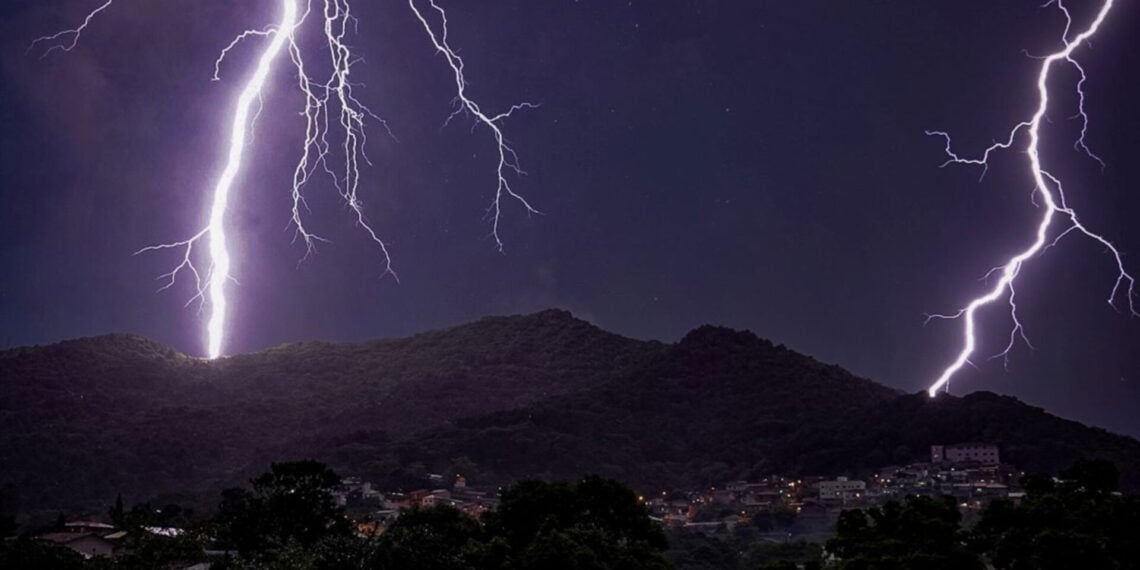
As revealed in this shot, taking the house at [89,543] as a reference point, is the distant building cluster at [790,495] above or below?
above

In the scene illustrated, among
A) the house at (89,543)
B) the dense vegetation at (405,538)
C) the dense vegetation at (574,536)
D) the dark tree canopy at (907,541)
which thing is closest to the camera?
A: the dense vegetation at (405,538)

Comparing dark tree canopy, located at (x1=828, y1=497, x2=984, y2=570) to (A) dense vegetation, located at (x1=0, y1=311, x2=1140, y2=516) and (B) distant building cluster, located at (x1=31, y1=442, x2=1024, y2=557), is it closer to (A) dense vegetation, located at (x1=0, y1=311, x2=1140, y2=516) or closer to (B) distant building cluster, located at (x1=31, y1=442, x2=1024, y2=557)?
(B) distant building cluster, located at (x1=31, y1=442, x2=1024, y2=557)

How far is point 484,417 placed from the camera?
82.1m

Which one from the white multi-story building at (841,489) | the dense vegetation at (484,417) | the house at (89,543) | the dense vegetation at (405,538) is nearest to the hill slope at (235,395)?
the dense vegetation at (484,417)

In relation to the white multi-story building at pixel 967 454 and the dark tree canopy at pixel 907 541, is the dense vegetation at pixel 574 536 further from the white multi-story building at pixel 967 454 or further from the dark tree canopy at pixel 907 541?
the white multi-story building at pixel 967 454

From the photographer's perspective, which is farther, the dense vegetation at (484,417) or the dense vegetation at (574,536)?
the dense vegetation at (484,417)

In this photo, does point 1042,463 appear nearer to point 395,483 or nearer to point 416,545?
point 395,483

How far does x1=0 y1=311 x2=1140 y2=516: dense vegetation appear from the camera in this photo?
65.4m

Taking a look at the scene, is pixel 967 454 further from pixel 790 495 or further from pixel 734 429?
pixel 734 429

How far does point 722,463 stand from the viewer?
72188mm

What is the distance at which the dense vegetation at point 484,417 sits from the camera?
215 ft

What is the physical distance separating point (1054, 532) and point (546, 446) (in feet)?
194

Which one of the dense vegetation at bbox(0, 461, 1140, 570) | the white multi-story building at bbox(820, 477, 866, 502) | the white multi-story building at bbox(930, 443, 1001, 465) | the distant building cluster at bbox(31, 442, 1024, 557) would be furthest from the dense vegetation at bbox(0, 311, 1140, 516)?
the dense vegetation at bbox(0, 461, 1140, 570)

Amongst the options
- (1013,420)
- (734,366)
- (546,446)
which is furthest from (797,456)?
(734,366)
